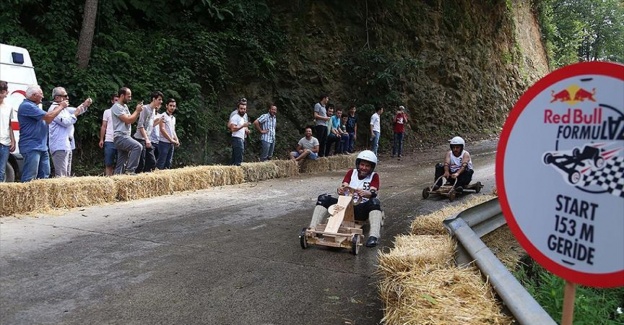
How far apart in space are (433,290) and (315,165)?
11.8m

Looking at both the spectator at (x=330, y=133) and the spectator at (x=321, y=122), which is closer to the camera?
the spectator at (x=321, y=122)

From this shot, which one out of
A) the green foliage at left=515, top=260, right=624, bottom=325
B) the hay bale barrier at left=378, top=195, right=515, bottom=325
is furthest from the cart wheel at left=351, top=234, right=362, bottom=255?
the green foliage at left=515, top=260, right=624, bottom=325

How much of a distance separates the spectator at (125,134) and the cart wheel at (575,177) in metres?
8.20

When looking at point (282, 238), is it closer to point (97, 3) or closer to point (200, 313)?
point (200, 313)

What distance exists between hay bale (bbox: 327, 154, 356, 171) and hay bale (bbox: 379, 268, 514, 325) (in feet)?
38.5

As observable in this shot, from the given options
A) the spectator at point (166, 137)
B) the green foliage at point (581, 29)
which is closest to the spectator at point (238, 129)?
the spectator at point (166, 137)

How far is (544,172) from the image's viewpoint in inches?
83.4

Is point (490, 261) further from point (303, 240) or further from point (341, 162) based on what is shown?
point (341, 162)

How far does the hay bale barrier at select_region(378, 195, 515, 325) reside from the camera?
9.66ft

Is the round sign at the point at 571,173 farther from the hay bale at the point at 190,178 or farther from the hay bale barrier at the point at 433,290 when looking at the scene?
the hay bale at the point at 190,178

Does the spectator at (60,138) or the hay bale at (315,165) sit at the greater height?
the spectator at (60,138)

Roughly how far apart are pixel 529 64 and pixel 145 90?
91.7 feet

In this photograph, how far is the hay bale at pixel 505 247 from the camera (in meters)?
5.28

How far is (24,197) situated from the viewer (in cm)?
694
